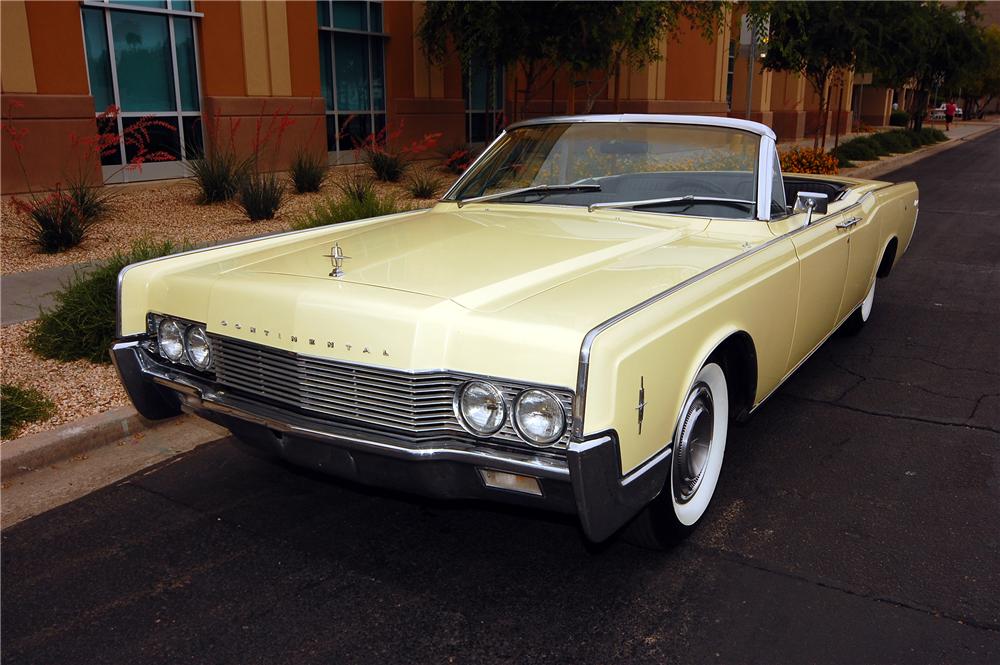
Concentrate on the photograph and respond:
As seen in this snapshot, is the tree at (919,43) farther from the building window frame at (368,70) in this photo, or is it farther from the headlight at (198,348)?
the headlight at (198,348)

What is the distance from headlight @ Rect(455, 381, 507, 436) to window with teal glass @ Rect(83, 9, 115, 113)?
1160 cm

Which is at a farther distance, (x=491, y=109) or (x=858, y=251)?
(x=491, y=109)

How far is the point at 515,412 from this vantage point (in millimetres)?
2705

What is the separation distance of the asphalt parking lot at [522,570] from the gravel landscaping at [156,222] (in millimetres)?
4463

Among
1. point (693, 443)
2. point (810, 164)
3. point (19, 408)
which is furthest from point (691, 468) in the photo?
point (810, 164)

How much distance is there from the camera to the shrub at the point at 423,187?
39.8 feet

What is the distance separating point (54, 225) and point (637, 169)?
21.2ft

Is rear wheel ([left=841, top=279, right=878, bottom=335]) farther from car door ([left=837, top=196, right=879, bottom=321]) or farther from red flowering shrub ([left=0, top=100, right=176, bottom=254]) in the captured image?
red flowering shrub ([left=0, top=100, right=176, bottom=254])

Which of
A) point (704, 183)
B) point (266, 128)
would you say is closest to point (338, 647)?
point (704, 183)

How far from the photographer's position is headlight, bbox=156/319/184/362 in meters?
3.47

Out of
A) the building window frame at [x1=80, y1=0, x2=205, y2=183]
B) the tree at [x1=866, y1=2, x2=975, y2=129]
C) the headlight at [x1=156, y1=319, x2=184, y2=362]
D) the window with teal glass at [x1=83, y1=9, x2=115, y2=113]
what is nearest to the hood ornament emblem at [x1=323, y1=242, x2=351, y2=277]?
the headlight at [x1=156, y1=319, x2=184, y2=362]

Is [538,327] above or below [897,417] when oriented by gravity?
above

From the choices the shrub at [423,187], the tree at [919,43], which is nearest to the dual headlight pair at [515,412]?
the shrub at [423,187]

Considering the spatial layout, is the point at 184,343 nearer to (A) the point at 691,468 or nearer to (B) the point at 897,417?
(A) the point at 691,468
